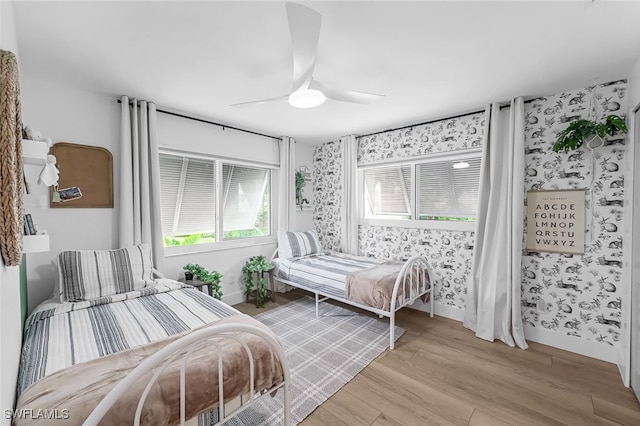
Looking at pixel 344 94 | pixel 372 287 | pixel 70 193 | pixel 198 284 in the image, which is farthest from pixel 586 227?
pixel 70 193

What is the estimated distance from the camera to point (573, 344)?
260 centimetres

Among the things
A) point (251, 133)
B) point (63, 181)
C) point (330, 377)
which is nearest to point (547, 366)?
point (330, 377)

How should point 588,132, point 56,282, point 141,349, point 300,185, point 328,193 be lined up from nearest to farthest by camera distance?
point 141,349 → point 56,282 → point 588,132 → point 300,185 → point 328,193

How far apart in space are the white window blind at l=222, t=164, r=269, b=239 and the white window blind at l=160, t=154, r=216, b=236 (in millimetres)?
212

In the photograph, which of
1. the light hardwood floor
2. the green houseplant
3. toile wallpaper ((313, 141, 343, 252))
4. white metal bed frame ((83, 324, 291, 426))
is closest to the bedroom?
the green houseplant

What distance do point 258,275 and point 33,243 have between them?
8.83 ft

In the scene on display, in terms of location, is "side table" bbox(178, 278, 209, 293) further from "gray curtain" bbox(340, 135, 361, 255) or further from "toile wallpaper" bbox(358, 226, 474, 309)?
"toile wallpaper" bbox(358, 226, 474, 309)

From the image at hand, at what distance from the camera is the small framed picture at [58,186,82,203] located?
2449 millimetres

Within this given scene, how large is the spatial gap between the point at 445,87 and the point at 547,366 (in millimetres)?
2625

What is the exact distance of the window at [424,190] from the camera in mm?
3305

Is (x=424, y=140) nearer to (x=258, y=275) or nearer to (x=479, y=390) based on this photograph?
(x=479, y=390)

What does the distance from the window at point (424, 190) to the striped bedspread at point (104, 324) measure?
2.76 metres

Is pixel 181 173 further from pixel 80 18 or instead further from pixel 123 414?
pixel 123 414

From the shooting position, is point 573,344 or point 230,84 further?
point 573,344
